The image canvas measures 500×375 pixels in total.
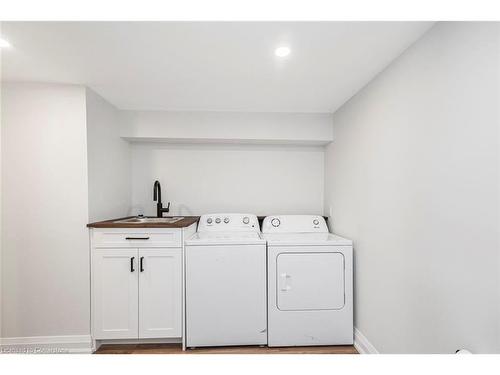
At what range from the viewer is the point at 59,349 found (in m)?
1.97

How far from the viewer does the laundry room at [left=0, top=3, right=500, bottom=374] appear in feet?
3.79

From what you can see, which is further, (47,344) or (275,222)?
(275,222)

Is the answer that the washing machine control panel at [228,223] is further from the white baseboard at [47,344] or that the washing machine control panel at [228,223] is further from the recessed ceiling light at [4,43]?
the recessed ceiling light at [4,43]

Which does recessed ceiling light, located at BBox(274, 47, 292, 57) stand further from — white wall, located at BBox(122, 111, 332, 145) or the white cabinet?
the white cabinet

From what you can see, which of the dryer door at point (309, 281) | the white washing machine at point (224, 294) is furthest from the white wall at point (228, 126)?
the dryer door at point (309, 281)

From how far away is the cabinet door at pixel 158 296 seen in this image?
6.76 ft

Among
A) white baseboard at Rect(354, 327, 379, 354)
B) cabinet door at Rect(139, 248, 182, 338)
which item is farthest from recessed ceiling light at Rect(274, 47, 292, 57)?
white baseboard at Rect(354, 327, 379, 354)

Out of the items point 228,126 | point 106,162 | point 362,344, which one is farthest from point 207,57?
point 362,344

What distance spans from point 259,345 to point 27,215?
2223 mm

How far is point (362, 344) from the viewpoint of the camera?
1.98m

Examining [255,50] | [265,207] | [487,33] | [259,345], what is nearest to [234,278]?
[259,345]

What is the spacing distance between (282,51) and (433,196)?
1.20 metres

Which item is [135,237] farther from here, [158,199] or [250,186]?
[250,186]

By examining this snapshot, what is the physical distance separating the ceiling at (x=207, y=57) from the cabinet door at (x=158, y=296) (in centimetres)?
144
